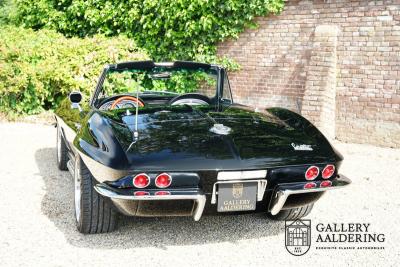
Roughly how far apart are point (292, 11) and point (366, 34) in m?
1.42

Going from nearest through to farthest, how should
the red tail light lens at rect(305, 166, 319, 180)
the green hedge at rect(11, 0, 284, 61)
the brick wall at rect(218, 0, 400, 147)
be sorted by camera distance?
the red tail light lens at rect(305, 166, 319, 180) < the brick wall at rect(218, 0, 400, 147) < the green hedge at rect(11, 0, 284, 61)

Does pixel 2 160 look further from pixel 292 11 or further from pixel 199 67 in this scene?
pixel 292 11

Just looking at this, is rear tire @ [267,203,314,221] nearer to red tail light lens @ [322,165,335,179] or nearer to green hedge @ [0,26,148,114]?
red tail light lens @ [322,165,335,179]

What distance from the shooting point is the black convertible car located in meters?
3.30

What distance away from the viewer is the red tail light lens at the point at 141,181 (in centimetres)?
326

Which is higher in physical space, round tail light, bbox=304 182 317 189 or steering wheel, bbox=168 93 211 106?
steering wheel, bbox=168 93 211 106

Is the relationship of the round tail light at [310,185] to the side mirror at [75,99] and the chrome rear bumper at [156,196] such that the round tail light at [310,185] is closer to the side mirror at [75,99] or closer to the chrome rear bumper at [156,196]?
the chrome rear bumper at [156,196]

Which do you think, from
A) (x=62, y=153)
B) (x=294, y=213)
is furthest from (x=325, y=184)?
(x=62, y=153)

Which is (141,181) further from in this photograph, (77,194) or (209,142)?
(77,194)

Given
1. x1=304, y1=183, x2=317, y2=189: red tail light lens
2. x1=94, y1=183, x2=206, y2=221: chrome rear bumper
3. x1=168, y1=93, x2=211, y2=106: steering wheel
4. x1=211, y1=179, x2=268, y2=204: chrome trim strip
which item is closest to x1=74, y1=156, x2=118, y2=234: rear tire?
x1=94, y1=183, x2=206, y2=221: chrome rear bumper

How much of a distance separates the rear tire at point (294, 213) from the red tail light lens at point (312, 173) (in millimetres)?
679

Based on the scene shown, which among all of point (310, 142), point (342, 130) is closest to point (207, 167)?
point (310, 142)

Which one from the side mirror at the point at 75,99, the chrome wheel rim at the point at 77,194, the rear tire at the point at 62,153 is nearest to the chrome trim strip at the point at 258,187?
the chrome wheel rim at the point at 77,194

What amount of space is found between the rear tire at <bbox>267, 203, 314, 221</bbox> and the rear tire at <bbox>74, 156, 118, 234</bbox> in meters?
1.39
